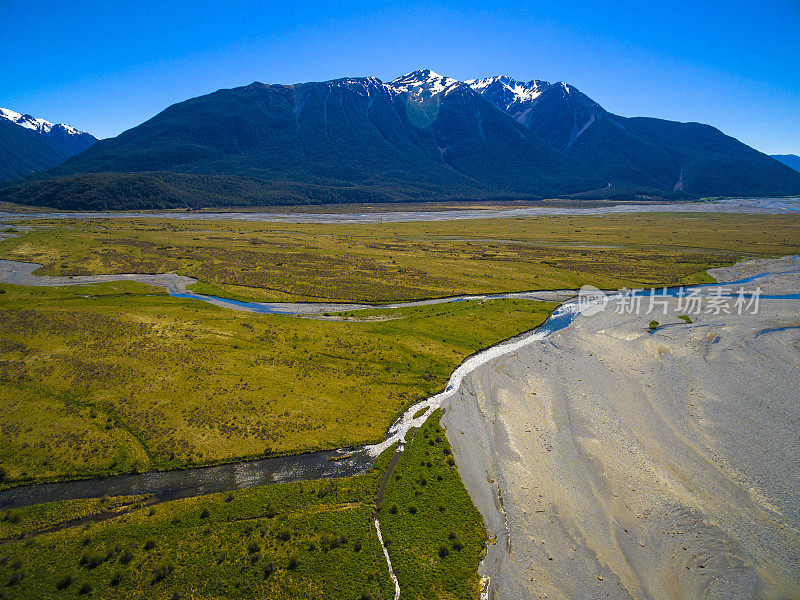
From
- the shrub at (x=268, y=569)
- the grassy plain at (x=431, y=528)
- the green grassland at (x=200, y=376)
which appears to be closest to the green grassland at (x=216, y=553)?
the shrub at (x=268, y=569)

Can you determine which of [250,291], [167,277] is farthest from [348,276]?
[167,277]

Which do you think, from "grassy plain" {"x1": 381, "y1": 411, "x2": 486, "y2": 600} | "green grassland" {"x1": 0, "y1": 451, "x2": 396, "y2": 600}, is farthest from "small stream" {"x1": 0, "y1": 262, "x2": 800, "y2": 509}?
"grassy plain" {"x1": 381, "y1": 411, "x2": 486, "y2": 600}

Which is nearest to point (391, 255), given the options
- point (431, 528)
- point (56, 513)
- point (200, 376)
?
point (200, 376)

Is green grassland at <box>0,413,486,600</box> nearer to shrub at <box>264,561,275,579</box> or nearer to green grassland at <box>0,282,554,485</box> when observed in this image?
shrub at <box>264,561,275,579</box>

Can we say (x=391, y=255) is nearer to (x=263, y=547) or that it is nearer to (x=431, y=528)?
(x=431, y=528)

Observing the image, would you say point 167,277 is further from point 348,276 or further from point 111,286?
point 348,276

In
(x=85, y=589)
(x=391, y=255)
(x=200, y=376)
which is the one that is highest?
(x=391, y=255)

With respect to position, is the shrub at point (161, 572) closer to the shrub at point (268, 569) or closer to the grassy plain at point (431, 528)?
the shrub at point (268, 569)
